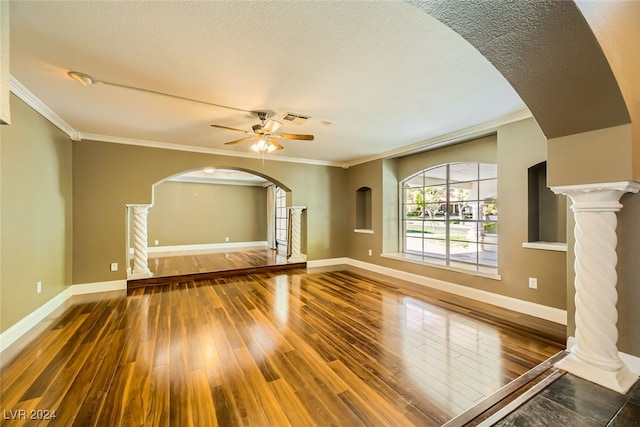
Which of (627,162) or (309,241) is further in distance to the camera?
(309,241)

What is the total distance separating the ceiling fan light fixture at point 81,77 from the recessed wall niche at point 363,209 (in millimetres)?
5255

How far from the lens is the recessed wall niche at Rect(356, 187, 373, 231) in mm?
6730

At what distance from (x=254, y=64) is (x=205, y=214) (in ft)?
25.1

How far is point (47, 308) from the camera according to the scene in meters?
3.41

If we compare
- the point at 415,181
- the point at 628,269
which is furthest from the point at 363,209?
the point at 628,269

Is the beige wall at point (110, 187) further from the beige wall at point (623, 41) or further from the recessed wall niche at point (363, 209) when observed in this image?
the beige wall at point (623, 41)

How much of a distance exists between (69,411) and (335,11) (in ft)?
10.1

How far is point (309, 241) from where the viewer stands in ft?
21.3

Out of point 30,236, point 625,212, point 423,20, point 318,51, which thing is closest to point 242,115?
point 318,51

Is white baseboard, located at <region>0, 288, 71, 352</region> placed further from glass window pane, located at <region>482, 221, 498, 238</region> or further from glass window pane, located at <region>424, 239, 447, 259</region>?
glass window pane, located at <region>482, 221, 498, 238</region>

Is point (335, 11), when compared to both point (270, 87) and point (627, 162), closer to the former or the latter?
point (270, 87)

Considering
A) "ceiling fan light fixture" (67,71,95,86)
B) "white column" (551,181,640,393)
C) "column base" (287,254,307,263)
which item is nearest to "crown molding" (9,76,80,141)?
"ceiling fan light fixture" (67,71,95,86)

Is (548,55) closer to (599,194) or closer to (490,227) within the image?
(599,194)

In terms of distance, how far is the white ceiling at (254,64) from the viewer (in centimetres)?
172
